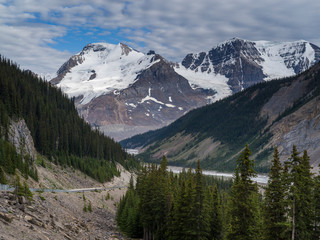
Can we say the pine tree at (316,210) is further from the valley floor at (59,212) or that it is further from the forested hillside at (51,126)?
the forested hillside at (51,126)

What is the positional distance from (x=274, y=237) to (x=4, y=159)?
35762 millimetres

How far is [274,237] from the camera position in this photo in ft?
109

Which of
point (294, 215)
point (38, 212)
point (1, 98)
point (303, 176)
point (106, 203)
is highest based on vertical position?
point (1, 98)

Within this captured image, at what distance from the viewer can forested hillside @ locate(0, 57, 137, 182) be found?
84.6 meters

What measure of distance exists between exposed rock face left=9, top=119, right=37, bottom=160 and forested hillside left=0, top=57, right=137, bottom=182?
5.51ft

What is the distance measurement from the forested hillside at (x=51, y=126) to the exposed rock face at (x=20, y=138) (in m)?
1.68

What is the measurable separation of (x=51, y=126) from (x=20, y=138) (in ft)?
93.5

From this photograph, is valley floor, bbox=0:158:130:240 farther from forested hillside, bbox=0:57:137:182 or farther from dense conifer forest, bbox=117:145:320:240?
dense conifer forest, bbox=117:145:320:240

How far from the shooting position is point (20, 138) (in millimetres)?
75312

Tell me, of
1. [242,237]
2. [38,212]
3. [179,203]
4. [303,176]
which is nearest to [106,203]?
[179,203]

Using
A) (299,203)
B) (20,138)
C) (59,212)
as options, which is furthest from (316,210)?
(20,138)

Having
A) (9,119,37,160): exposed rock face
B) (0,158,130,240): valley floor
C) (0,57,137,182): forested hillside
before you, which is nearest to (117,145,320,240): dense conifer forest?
(0,158,130,240): valley floor

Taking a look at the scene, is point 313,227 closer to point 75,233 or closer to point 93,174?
point 75,233

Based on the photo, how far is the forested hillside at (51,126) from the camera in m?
84.6
